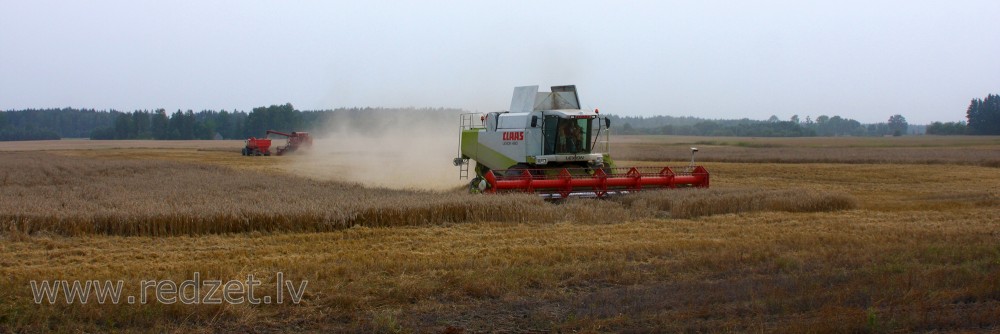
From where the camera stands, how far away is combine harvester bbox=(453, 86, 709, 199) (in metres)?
17.2

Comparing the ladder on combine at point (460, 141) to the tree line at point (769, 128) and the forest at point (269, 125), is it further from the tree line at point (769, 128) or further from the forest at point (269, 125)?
the tree line at point (769, 128)

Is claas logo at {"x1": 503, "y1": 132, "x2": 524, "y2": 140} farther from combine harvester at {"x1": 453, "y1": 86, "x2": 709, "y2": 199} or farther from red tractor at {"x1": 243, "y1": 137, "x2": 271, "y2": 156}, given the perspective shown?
red tractor at {"x1": 243, "y1": 137, "x2": 271, "y2": 156}

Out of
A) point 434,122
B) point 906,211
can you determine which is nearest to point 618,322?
point 906,211

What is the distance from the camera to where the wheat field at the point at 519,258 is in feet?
21.6

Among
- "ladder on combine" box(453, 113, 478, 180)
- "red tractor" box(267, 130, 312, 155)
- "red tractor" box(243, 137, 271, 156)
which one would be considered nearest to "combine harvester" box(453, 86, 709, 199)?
"ladder on combine" box(453, 113, 478, 180)

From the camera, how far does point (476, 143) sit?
19.5 m

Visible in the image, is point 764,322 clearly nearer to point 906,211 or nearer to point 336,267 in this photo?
point 336,267

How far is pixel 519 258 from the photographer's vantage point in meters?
9.48

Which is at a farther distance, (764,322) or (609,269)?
(609,269)

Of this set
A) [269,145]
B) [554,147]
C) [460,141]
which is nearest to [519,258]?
[554,147]

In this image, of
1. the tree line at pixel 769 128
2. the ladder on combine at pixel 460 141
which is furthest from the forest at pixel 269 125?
the ladder on combine at pixel 460 141

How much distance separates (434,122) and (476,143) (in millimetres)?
9936

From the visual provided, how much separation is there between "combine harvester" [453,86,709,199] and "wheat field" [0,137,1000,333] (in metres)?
1.44

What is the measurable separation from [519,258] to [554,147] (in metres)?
8.87
